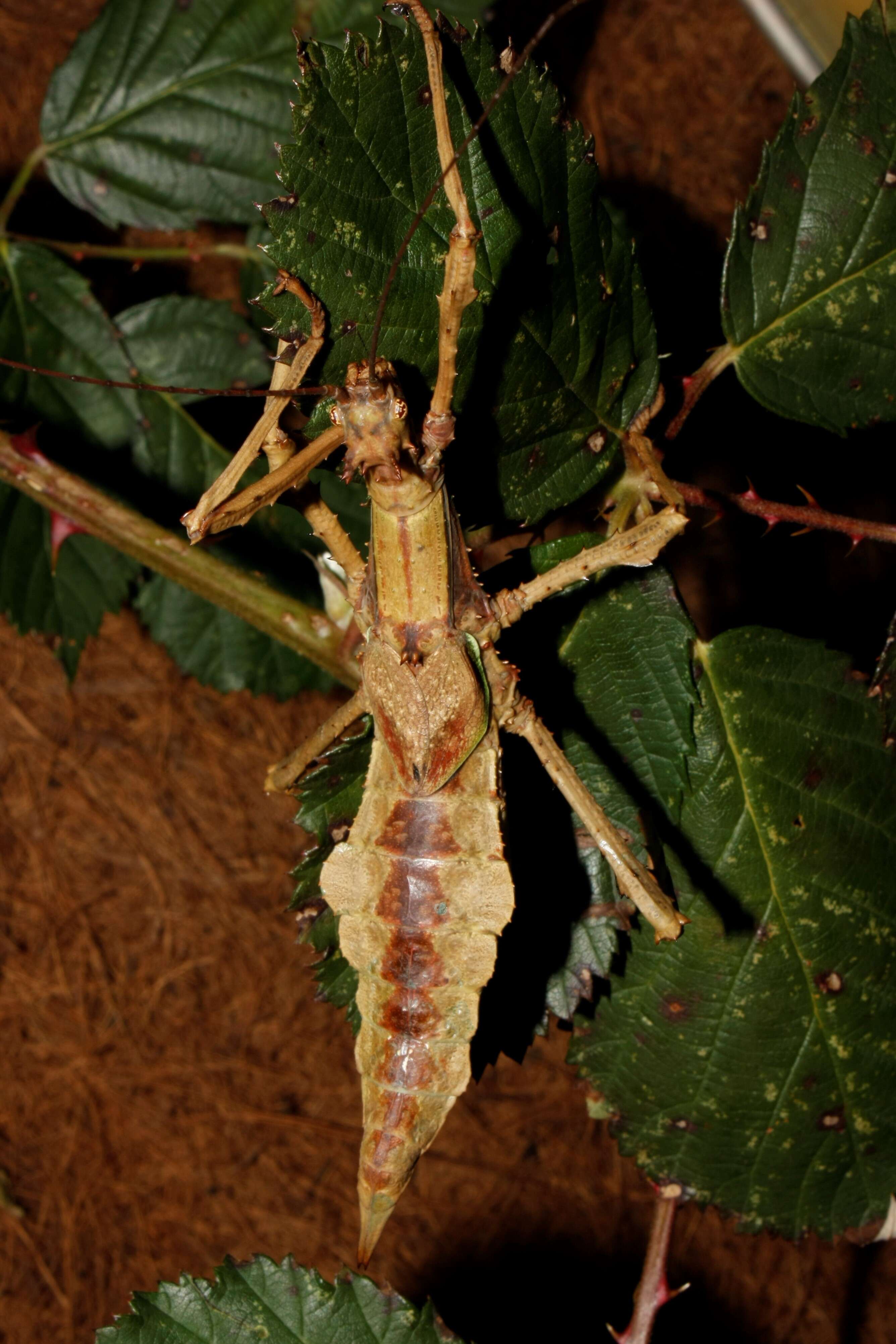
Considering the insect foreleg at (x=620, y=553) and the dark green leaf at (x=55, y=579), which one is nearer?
the insect foreleg at (x=620, y=553)

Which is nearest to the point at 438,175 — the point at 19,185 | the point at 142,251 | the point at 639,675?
the point at 639,675

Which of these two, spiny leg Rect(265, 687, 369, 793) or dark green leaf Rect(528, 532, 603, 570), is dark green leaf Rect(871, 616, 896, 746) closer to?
dark green leaf Rect(528, 532, 603, 570)

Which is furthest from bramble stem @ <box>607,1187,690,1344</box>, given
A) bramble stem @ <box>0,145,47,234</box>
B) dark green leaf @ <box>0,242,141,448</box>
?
bramble stem @ <box>0,145,47,234</box>

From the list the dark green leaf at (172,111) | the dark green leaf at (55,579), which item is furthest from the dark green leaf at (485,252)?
the dark green leaf at (55,579)

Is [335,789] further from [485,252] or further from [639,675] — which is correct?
[485,252]

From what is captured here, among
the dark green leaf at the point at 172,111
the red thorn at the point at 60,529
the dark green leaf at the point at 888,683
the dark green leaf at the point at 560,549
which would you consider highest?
the dark green leaf at the point at 172,111

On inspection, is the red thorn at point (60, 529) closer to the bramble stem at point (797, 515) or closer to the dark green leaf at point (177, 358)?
the dark green leaf at point (177, 358)

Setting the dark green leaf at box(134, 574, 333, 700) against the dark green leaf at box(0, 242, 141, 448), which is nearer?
the dark green leaf at box(0, 242, 141, 448)
